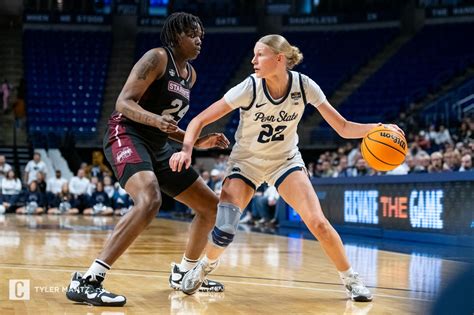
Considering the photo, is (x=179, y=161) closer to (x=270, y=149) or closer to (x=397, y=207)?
(x=270, y=149)

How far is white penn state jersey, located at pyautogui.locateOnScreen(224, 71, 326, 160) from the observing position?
492cm

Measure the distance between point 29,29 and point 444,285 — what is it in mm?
28259

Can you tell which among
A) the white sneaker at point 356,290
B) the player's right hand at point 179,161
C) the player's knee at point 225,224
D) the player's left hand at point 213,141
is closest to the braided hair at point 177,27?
the player's left hand at point 213,141

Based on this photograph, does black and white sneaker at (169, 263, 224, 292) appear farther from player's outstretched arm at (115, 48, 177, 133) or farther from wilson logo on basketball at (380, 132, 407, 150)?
wilson logo on basketball at (380, 132, 407, 150)

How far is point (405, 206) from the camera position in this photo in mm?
11273

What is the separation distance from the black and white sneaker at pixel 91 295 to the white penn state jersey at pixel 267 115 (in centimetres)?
127

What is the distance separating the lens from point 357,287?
486 cm

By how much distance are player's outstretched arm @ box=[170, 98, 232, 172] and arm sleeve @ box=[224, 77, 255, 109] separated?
0.04m

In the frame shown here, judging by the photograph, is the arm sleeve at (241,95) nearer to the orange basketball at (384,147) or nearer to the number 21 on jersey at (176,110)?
the number 21 on jersey at (176,110)

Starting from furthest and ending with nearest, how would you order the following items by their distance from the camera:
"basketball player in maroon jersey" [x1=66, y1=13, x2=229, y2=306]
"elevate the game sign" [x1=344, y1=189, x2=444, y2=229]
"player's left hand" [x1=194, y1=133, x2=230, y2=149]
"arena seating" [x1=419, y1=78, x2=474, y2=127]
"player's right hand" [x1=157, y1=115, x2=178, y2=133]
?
"arena seating" [x1=419, y1=78, x2=474, y2=127], "elevate the game sign" [x1=344, y1=189, x2=444, y2=229], "player's left hand" [x1=194, y1=133, x2=230, y2=149], "basketball player in maroon jersey" [x1=66, y1=13, x2=229, y2=306], "player's right hand" [x1=157, y1=115, x2=178, y2=133]

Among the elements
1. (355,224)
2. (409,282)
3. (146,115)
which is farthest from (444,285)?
(355,224)

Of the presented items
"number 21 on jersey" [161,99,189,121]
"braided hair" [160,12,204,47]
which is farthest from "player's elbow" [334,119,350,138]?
"braided hair" [160,12,204,47]

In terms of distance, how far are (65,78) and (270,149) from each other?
21920 millimetres

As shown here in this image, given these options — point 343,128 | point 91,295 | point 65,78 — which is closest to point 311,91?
point 343,128
